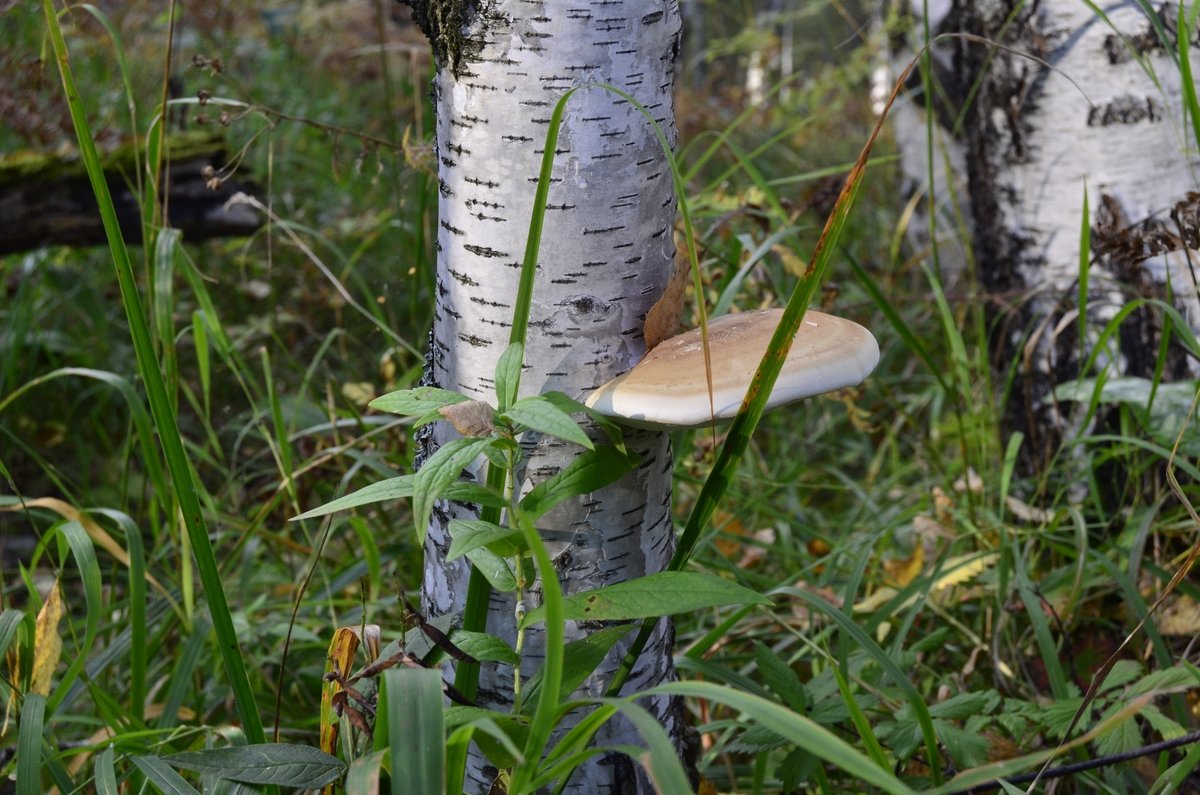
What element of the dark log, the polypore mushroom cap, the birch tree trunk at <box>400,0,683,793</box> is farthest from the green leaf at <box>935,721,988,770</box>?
the dark log

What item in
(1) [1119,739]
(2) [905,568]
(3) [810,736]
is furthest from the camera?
(2) [905,568]

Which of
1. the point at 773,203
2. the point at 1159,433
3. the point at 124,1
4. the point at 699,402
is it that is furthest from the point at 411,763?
the point at 124,1

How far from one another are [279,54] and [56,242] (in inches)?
77.0

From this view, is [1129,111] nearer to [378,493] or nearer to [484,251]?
[484,251]

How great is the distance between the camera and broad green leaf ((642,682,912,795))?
2.01ft

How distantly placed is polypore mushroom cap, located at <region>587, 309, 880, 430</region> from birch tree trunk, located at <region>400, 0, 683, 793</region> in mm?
81

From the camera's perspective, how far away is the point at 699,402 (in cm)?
87

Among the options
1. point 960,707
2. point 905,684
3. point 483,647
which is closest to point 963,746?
point 960,707

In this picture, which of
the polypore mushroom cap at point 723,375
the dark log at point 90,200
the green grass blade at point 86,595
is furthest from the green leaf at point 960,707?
the dark log at point 90,200

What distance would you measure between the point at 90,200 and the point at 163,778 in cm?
234

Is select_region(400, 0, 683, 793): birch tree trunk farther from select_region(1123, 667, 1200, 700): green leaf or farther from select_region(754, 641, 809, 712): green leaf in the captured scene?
select_region(1123, 667, 1200, 700): green leaf

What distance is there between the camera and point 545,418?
→ 78cm

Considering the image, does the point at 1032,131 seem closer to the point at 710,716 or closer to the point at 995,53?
the point at 995,53

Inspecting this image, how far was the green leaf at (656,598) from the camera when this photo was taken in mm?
808
